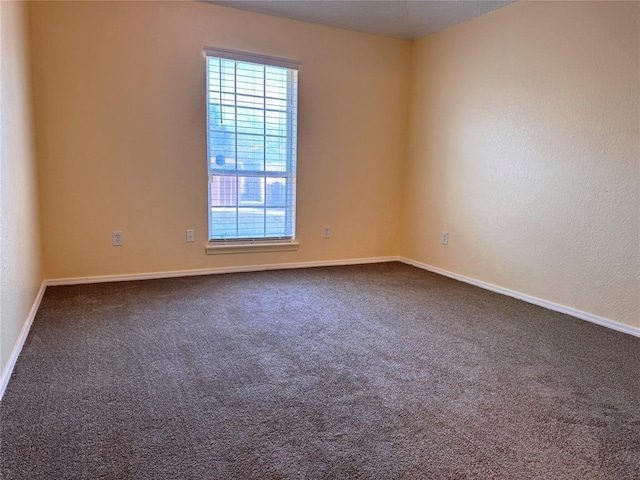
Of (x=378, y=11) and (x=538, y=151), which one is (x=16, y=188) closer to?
(x=378, y=11)

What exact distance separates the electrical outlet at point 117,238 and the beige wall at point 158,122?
0.04 metres

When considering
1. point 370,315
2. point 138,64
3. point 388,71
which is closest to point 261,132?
point 138,64

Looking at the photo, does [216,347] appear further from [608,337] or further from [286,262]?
[608,337]

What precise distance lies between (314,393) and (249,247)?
238 cm

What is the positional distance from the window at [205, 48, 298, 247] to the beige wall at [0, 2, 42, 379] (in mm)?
1333

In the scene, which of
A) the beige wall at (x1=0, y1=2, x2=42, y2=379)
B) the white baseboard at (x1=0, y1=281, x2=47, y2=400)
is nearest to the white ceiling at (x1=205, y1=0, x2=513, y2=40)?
the beige wall at (x1=0, y1=2, x2=42, y2=379)

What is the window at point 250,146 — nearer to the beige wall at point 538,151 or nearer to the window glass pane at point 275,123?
the window glass pane at point 275,123

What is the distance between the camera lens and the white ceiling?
3430 mm

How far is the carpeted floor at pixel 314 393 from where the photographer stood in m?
1.30

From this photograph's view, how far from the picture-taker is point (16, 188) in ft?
7.30

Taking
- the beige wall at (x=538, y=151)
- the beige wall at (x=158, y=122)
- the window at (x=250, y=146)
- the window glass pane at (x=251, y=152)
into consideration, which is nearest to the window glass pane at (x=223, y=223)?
the window at (x=250, y=146)

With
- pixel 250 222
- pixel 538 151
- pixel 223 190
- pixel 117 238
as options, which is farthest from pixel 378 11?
pixel 117 238

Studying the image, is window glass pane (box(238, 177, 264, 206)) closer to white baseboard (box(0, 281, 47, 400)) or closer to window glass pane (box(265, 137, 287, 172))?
window glass pane (box(265, 137, 287, 172))

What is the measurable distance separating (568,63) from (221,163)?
2838mm
